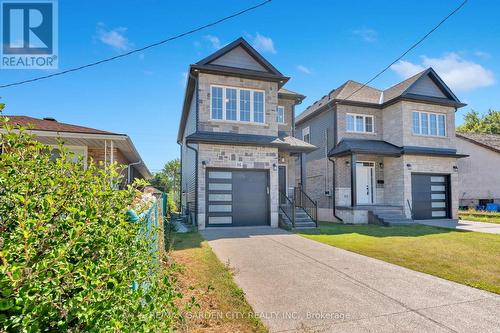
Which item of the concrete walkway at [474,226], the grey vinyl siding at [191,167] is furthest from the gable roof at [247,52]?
the concrete walkway at [474,226]

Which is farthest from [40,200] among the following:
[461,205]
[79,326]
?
[461,205]

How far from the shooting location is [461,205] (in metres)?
22.3

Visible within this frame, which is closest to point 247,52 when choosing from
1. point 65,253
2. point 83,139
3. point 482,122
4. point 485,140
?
point 83,139

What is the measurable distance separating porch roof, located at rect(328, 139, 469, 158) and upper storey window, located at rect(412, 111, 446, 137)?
109 centimetres

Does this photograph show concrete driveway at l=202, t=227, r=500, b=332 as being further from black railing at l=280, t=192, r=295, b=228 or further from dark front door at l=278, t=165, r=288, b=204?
dark front door at l=278, t=165, r=288, b=204

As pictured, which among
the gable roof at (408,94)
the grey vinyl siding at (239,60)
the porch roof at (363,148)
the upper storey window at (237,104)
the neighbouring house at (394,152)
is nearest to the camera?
the upper storey window at (237,104)

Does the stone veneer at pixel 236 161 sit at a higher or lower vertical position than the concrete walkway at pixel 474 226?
higher

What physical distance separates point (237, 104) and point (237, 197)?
14.7 ft

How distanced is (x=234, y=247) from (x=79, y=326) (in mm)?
6730

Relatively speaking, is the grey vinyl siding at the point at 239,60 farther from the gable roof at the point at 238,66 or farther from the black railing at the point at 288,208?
the black railing at the point at 288,208

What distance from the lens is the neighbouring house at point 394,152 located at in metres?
15.1

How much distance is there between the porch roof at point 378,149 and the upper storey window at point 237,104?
211 inches

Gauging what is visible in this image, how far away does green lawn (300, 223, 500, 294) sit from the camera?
212 inches

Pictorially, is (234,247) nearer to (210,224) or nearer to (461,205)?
(210,224)
